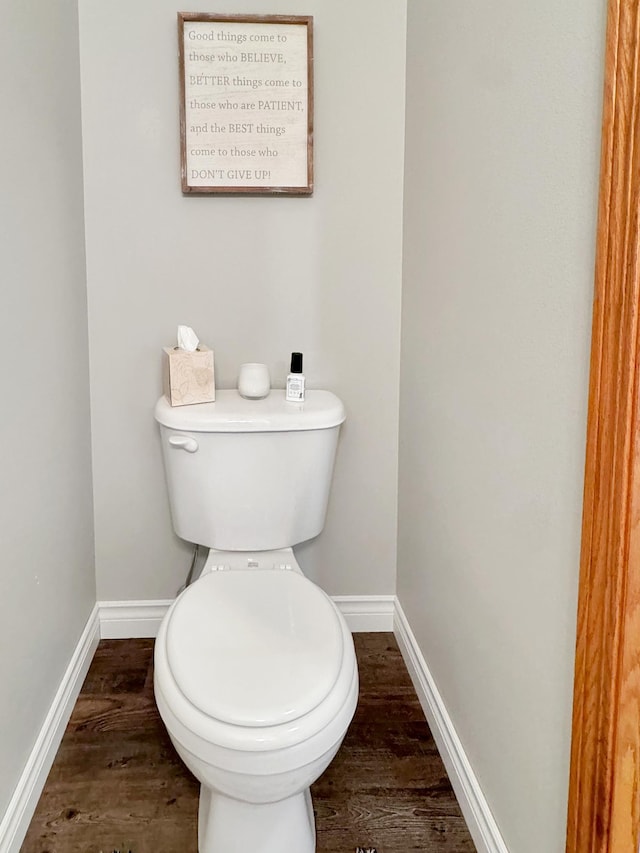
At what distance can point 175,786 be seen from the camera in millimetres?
1549

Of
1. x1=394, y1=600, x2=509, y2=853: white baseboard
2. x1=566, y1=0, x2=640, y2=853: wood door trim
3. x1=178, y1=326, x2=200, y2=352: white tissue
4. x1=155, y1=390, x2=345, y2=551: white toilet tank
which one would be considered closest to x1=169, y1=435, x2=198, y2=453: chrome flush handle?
x1=155, y1=390, x2=345, y2=551: white toilet tank

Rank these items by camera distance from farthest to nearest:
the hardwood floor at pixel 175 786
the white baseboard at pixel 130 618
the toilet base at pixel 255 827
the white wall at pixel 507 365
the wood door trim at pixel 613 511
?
1. the white baseboard at pixel 130 618
2. the hardwood floor at pixel 175 786
3. the toilet base at pixel 255 827
4. the white wall at pixel 507 365
5. the wood door trim at pixel 613 511

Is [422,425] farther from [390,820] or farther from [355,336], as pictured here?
[390,820]

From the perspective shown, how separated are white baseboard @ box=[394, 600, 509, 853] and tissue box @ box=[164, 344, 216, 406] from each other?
2.74 ft

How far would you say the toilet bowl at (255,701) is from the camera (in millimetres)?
1135

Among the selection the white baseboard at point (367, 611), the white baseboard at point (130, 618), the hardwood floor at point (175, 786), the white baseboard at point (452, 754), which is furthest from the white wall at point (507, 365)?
the white baseboard at point (130, 618)

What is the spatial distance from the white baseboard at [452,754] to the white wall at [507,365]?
0.11 feet

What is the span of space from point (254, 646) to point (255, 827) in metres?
0.31

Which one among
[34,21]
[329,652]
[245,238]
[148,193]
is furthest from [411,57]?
[329,652]

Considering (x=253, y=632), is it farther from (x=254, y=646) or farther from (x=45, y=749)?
(x=45, y=749)

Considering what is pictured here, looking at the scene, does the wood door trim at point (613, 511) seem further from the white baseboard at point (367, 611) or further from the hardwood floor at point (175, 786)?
the white baseboard at point (367, 611)

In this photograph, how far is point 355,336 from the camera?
2021 millimetres

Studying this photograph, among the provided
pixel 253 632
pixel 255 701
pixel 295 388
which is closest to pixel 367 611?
pixel 295 388

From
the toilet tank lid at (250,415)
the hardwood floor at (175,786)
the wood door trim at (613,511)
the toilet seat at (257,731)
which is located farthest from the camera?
the toilet tank lid at (250,415)
